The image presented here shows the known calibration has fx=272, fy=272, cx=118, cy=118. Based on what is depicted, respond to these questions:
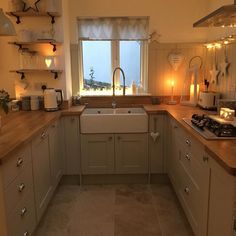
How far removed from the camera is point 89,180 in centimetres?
330

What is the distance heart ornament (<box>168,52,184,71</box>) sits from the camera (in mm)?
3555

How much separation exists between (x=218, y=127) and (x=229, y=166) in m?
0.68

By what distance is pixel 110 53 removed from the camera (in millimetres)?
3746

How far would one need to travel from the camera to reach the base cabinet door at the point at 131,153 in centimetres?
318

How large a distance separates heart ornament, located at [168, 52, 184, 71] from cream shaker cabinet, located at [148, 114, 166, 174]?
0.84 m

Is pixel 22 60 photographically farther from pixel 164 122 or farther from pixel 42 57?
pixel 164 122

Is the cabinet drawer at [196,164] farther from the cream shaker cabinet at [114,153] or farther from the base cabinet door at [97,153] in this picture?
the base cabinet door at [97,153]

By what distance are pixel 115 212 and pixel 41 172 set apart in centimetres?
84

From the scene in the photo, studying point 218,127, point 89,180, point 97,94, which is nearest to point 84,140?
point 89,180

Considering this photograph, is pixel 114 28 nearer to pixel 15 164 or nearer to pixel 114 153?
pixel 114 153

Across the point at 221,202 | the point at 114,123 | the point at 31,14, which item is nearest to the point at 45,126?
the point at 114,123

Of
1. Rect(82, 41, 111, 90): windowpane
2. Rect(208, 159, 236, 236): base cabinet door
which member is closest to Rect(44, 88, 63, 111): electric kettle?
Rect(82, 41, 111, 90): windowpane

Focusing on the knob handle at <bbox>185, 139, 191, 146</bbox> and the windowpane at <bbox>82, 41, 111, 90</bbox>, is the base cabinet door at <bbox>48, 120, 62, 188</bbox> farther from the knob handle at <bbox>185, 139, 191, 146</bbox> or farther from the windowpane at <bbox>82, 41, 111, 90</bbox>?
the knob handle at <bbox>185, 139, 191, 146</bbox>

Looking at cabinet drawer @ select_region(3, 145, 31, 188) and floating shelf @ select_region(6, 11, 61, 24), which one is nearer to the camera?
cabinet drawer @ select_region(3, 145, 31, 188)
